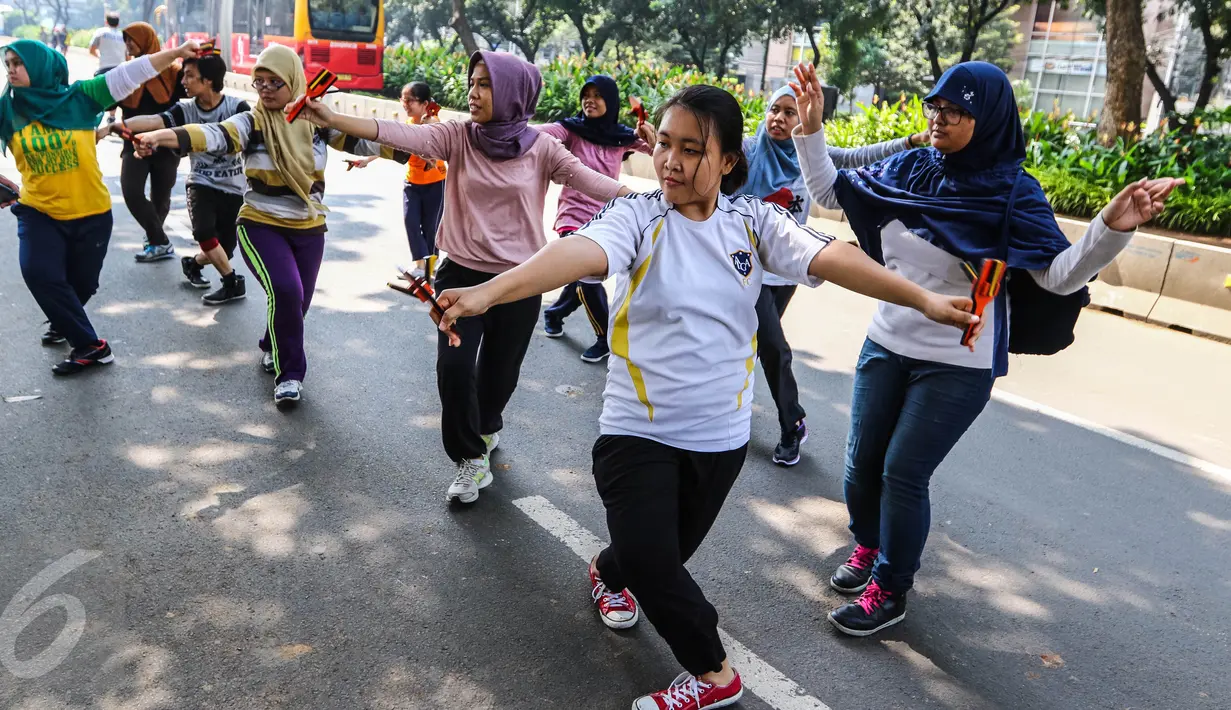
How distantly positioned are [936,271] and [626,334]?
119 centimetres

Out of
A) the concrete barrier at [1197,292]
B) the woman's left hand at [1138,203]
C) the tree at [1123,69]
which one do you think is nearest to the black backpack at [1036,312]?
the woman's left hand at [1138,203]

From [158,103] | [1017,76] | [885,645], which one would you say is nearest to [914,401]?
[885,645]

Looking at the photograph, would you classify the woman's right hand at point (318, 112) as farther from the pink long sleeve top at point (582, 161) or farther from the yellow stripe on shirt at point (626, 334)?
the pink long sleeve top at point (582, 161)

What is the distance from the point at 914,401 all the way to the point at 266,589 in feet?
7.77

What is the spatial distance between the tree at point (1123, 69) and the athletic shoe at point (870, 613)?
33.9ft

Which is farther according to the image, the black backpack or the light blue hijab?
the light blue hijab

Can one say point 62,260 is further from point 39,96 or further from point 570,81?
point 570,81

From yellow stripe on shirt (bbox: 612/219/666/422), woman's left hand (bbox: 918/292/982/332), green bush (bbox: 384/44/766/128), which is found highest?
green bush (bbox: 384/44/766/128)

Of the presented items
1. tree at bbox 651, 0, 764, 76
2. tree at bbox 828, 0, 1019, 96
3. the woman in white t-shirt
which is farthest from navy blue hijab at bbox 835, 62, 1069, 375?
tree at bbox 828, 0, 1019, 96

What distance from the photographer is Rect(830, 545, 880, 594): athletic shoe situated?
379 cm

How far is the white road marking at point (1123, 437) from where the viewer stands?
5348mm

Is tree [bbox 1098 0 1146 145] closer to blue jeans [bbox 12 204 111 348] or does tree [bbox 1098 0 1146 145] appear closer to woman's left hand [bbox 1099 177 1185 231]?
woman's left hand [bbox 1099 177 1185 231]

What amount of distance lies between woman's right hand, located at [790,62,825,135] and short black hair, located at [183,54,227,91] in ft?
13.6

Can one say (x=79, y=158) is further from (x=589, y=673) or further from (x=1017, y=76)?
(x=1017, y=76)
